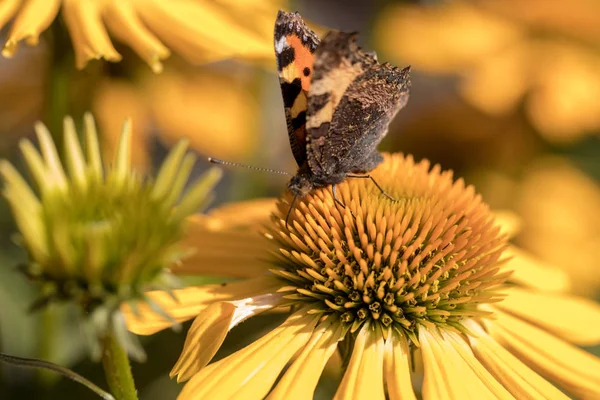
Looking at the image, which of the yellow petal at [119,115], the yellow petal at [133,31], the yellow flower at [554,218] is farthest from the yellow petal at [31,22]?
the yellow flower at [554,218]

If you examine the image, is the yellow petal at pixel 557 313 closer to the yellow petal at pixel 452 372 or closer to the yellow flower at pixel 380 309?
the yellow flower at pixel 380 309

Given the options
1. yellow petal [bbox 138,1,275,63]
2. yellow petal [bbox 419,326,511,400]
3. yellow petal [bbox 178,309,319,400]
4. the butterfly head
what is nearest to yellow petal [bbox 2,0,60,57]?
yellow petal [bbox 138,1,275,63]

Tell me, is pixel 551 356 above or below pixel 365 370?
above

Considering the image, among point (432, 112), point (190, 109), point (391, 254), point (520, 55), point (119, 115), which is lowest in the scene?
point (391, 254)

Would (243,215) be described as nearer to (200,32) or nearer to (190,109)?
(200,32)

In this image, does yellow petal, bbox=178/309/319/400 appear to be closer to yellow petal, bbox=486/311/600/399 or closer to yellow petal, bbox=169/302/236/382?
yellow petal, bbox=169/302/236/382

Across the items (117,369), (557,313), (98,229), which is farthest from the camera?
(557,313)

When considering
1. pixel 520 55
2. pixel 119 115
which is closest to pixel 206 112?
pixel 119 115

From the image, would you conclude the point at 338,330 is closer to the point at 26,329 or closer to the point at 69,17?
the point at 69,17
